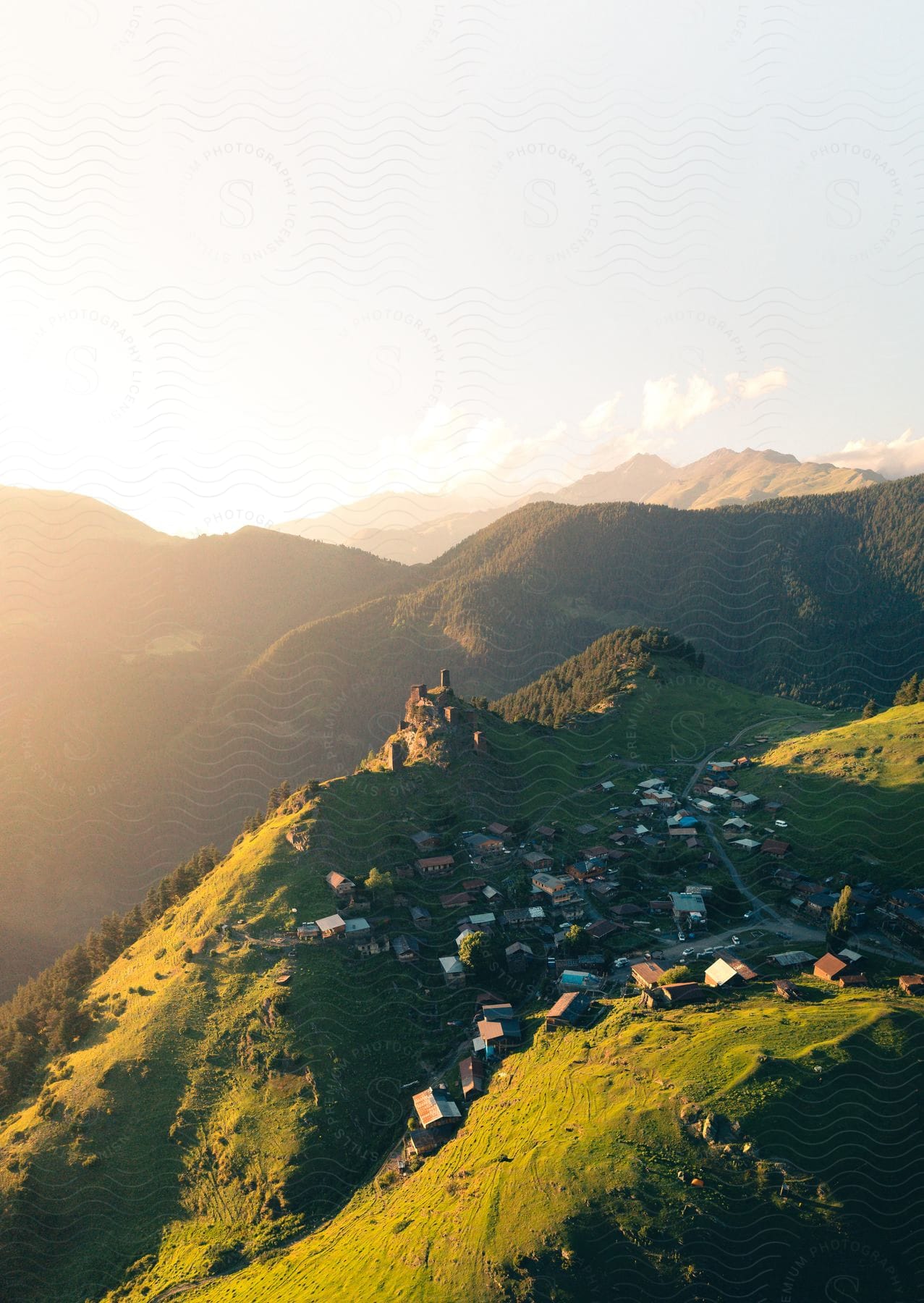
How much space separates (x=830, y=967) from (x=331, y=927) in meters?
45.1

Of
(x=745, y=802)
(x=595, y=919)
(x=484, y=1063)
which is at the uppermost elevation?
(x=745, y=802)

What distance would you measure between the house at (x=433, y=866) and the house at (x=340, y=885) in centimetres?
1032

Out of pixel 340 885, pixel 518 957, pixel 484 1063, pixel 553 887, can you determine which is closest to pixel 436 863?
pixel 340 885

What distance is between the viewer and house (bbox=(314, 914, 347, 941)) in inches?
2562

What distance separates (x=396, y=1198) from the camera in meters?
Result: 44.8

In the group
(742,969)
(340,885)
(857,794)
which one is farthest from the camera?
(857,794)

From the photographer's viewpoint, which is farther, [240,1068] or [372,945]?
[372,945]

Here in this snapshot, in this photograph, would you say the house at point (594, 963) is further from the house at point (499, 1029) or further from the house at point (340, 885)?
the house at point (340, 885)

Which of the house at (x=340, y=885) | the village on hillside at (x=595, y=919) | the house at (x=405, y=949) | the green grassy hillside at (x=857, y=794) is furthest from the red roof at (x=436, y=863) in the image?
the green grassy hillside at (x=857, y=794)

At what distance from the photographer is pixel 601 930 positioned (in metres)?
67.6

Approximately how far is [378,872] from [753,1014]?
1578 inches

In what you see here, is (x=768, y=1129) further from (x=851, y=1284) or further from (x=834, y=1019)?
(x=834, y=1019)

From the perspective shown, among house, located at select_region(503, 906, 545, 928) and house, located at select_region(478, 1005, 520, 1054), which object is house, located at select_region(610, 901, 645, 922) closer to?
house, located at select_region(503, 906, 545, 928)

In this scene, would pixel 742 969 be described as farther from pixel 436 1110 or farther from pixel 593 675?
pixel 593 675
